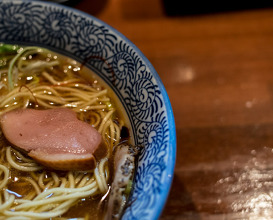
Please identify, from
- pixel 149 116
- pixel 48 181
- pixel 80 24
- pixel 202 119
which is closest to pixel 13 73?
pixel 80 24

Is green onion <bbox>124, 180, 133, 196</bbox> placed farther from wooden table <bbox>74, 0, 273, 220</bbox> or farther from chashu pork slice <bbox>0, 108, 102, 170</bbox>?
wooden table <bbox>74, 0, 273, 220</bbox>

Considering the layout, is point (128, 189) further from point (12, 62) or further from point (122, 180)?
point (12, 62)

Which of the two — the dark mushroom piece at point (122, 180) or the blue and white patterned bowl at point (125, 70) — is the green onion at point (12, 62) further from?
the dark mushroom piece at point (122, 180)

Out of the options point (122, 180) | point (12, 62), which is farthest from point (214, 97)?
point (12, 62)

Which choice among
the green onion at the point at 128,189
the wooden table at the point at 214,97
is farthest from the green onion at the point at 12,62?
the green onion at the point at 128,189

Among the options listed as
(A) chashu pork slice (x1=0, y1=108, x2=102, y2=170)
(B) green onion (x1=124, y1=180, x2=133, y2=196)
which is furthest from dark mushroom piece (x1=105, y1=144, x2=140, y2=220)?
(A) chashu pork slice (x1=0, y1=108, x2=102, y2=170)

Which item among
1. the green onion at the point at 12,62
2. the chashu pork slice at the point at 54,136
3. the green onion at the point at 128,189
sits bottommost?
the green onion at the point at 128,189

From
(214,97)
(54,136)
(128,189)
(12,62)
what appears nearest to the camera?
(128,189)
